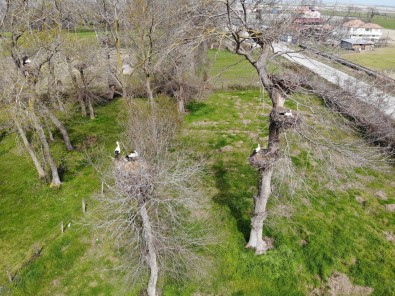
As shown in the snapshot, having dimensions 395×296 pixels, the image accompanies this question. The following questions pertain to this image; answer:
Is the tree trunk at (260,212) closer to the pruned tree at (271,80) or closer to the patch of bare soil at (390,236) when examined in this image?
the pruned tree at (271,80)

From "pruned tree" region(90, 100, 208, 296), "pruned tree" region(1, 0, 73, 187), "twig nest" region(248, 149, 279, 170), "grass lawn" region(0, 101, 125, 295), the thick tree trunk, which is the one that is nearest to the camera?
"pruned tree" region(90, 100, 208, 296)

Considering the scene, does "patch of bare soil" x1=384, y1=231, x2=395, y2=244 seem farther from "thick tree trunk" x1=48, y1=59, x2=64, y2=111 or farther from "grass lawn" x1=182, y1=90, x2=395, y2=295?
"thick tree trunk" x1=48, y1=59, x2=64, y2=111

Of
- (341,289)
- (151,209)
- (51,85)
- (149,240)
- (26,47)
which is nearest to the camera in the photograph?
(149,240)

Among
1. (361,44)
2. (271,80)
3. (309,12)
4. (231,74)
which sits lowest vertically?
(231,74)

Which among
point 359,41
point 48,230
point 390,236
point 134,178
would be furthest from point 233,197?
point 359,41

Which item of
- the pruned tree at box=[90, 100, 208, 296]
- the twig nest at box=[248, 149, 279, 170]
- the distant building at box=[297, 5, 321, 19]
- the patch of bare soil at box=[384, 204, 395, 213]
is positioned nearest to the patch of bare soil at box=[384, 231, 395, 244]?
the patch of bare soil at box=[384, 204, 395, 213]

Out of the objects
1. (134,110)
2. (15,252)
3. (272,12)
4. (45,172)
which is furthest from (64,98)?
(272,12)

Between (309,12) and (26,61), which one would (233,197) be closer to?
(309,12)
